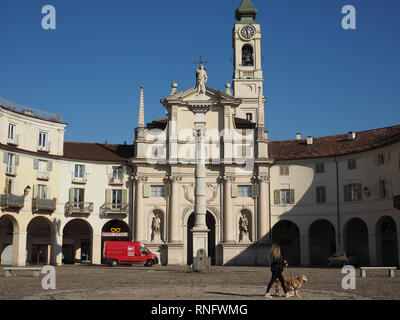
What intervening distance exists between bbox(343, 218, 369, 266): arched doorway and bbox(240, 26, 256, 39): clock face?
3092 centimetres

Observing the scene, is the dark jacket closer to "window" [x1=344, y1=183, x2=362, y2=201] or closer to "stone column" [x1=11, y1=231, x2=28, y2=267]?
"window" [x1=344, y1=183, x2=362, y2=201]

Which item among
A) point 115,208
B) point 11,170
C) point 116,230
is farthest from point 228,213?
point 11,170

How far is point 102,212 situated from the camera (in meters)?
57.7

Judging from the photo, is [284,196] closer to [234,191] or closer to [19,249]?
[234,191]

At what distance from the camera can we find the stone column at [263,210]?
57094mm

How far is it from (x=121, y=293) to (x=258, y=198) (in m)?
38.3

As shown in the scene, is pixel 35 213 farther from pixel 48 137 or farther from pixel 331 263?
pixel 331 263

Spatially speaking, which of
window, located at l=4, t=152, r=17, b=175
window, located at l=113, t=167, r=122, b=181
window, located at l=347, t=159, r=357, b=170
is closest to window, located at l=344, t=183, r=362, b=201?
window, located at l=347, t=159, r=357, b=170

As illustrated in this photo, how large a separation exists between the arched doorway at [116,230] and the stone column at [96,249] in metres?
0.99

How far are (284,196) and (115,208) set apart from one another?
18.1 m

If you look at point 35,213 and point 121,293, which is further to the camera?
point 35,213

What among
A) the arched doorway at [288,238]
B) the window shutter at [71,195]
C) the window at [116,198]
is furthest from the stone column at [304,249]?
the window shutter at [71,195]

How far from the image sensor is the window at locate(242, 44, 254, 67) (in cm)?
7469
